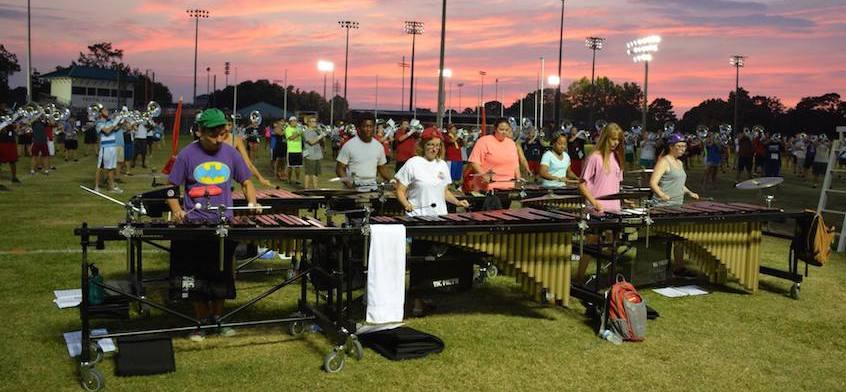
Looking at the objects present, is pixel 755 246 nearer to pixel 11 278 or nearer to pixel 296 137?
pixel 11 278

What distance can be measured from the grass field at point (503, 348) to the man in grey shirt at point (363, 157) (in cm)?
171

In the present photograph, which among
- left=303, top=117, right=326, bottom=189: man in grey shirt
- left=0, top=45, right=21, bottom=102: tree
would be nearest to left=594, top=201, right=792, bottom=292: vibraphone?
left=303, top=117, right=326, bottom=189: man in grey shirt

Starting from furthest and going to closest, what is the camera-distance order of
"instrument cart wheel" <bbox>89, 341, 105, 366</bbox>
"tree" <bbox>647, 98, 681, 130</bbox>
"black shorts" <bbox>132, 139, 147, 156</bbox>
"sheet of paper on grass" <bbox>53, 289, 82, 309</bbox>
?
"tree" <bbox>647, 98, 681, 130</bbox>
"black shorts" <bbox>132, 139, 147, 156</bbox>
"sheet of paper on grass" <bbox>53, 289, 82, 309</bbox>
"instrument cart wheel" <bbox>89, 341, 105, 366</bbox>

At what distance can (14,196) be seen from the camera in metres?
15.9

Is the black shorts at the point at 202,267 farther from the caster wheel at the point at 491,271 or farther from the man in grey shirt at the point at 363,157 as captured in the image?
the caster wheel at the point at 491,271

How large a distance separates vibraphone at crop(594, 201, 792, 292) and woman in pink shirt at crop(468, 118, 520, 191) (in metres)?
2.20

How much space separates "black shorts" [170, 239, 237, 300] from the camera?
6203 mm

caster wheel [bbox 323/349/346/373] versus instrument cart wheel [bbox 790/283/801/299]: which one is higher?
instrument cart wheel [bbox 790/283/801/299]

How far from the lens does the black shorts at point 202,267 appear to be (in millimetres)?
6203

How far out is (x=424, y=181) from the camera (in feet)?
25.1

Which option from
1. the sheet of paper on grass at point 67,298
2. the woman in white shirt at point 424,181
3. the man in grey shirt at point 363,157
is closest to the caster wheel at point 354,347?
the woman in white shirt at point 424,181

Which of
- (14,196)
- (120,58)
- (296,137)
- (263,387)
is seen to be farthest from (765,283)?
(120,58)

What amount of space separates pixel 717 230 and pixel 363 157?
161 inches

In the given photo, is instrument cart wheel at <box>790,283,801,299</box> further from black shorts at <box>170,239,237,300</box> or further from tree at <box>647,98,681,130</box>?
tree at <box>647,98,681,130</box>
